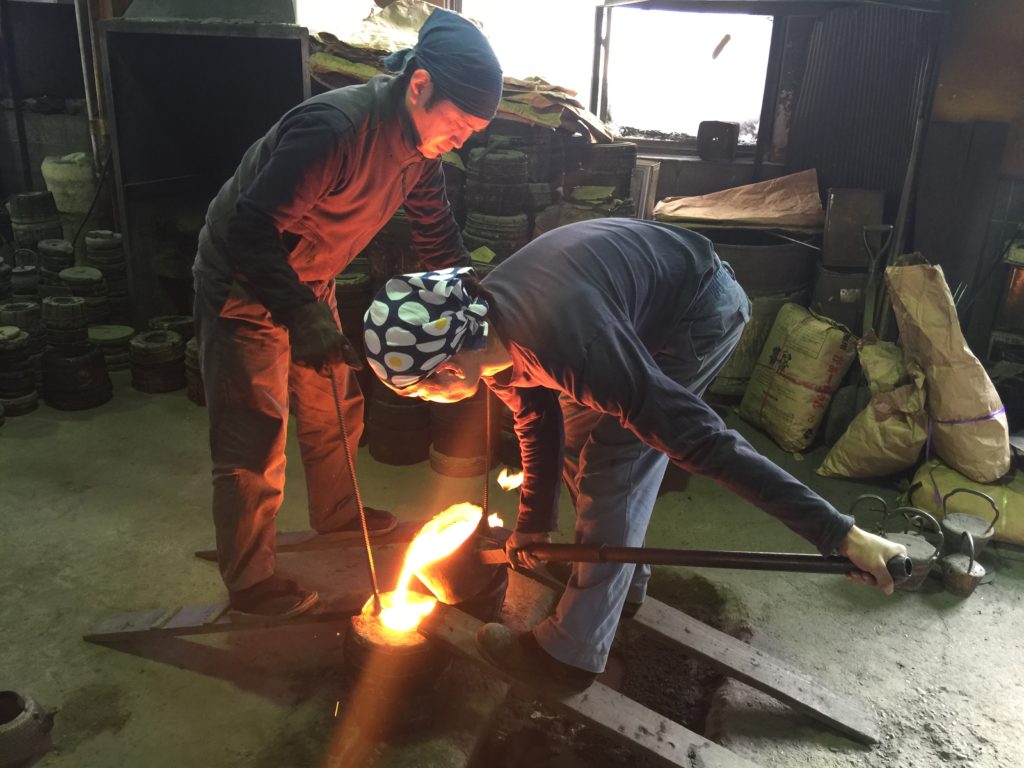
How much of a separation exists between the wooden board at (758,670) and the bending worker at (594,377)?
0.15 m

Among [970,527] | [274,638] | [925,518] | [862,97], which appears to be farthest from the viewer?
[862,97]

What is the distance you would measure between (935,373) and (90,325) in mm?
5478

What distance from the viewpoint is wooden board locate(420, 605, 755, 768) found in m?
2.55

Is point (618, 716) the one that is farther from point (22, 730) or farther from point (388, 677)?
point (22, 730)

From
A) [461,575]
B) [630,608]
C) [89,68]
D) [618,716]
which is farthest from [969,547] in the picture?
[89,68]

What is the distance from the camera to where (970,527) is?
385cm

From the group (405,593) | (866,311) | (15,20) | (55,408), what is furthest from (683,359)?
(15,20)

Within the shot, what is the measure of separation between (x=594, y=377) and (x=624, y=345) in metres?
0.12

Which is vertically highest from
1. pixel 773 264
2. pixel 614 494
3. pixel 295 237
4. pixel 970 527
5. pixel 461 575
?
pixel 295 237

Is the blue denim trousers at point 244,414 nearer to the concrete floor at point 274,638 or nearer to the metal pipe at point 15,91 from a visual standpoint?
the concrete floor at point 274,638

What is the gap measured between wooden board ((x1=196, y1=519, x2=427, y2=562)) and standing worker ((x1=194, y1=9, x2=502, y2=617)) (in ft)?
1.36

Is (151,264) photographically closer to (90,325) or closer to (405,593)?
(90,325)

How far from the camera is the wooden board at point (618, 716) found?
100 inches

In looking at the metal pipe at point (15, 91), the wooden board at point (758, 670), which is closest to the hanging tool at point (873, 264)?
the wooden board at point (758, 670)
